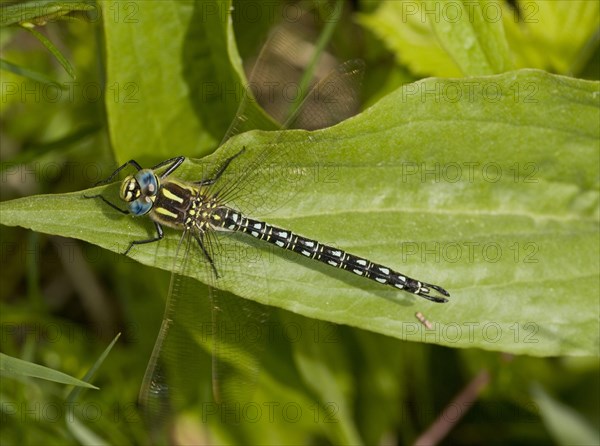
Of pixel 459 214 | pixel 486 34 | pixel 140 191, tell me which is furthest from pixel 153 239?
pixel 486 34

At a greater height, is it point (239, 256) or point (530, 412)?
point (239, 256)

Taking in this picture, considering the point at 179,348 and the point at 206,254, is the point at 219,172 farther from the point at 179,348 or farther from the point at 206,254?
the point at 179,348

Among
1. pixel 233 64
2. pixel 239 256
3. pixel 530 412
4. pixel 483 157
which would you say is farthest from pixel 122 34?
pixel 530 412

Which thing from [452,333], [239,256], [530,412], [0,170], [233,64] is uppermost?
[233,64]

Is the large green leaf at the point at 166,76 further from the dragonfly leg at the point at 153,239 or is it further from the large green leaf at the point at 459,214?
the dragonfly leg at the point at 153,239

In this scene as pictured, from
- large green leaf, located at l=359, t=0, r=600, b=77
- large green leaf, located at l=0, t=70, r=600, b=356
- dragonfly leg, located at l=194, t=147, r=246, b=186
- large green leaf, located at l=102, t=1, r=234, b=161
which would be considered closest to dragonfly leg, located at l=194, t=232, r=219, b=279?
large green leaf, located at l=0, t=70, r=600, b=356

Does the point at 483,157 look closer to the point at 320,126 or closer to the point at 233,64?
the point at 320,126

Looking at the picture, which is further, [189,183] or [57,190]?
[57,190]
